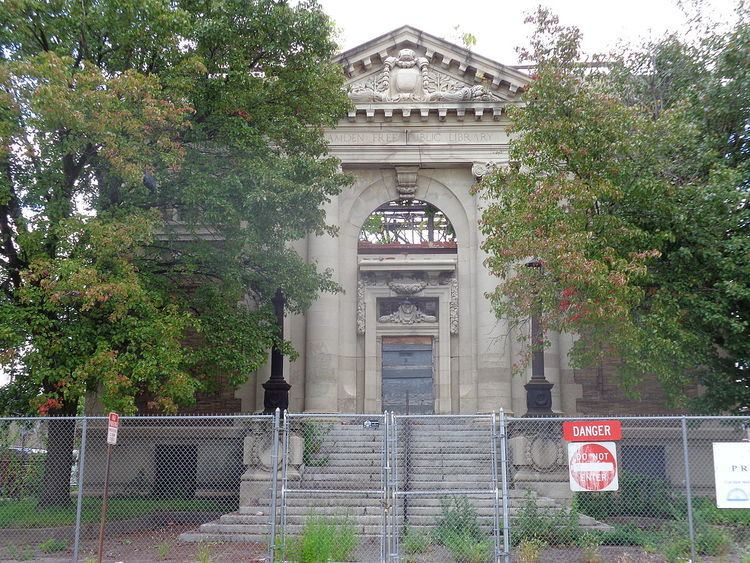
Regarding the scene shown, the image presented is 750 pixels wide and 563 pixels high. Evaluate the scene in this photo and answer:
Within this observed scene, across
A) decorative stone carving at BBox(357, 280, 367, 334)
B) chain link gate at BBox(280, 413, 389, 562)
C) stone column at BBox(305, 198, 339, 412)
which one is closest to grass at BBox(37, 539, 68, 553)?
chain link gate at BBox(280, 413, 389, 562)

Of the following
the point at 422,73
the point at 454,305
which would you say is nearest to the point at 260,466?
the point at 454,305

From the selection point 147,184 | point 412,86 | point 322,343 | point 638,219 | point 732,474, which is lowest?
point 732,474

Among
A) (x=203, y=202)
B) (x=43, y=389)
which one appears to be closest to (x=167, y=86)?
(x=203, y=202)

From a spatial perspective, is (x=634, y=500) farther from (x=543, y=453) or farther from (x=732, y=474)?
(x=732, y=474)

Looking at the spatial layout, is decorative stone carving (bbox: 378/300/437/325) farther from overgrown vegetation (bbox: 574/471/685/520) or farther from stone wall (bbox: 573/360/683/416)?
overgrown vegetation (bbox: 574/471/685/520)

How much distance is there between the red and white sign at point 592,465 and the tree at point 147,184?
7276mm

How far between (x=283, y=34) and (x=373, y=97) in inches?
304

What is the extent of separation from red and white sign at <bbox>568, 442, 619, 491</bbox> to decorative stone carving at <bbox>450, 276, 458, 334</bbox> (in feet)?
42.4

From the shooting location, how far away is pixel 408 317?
24203mm

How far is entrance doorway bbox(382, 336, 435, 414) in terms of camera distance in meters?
23.8

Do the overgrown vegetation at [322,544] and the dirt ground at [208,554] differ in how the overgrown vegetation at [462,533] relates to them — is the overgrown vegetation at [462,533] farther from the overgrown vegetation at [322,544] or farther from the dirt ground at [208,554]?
the overgrown vegetation at [322,544]

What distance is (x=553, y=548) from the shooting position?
12.8 meters

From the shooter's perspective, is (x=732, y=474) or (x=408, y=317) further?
(x=408, y=317)

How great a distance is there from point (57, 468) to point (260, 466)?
4.30 meters
